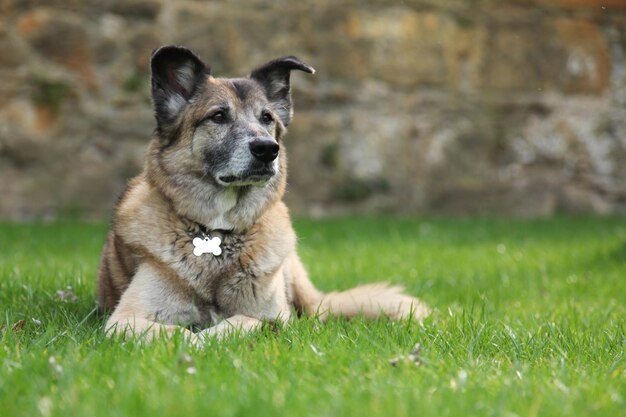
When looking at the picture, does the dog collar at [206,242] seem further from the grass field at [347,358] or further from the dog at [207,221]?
the grass field at [347,358]

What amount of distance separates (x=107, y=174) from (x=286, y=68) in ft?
16.6

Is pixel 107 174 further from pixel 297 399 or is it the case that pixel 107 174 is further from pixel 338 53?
pixel 297 399

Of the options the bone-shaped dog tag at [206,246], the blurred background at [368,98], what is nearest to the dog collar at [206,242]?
the bone-shaped dog tag at [206,246]

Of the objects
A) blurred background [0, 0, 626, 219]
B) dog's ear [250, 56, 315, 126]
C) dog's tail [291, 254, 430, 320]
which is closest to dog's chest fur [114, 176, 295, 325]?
dog's tail [291, 254, 430, 320]

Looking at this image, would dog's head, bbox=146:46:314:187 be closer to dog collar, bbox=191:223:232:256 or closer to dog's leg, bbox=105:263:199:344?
dog collar, bbox=191:223:232:256

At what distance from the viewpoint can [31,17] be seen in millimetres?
8586

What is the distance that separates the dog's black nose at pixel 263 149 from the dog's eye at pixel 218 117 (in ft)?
0.87

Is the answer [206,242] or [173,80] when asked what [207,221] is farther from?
[173,80]

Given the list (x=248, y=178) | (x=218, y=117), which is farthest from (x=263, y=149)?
(x=218, y=117)

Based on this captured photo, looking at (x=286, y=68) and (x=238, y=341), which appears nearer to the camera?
(x=238, y=341)

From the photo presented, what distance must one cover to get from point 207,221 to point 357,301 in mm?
898

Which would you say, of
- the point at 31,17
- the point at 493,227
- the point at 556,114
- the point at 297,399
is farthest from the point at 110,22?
the point at 297,399

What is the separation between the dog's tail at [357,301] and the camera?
412 centimetres

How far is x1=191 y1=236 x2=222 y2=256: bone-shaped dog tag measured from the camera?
12.4 ft
